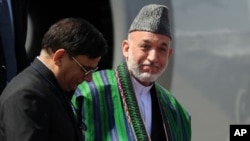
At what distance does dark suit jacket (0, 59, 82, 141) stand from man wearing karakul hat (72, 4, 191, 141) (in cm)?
55

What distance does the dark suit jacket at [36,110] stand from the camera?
7.30 feet

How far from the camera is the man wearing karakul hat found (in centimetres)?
294

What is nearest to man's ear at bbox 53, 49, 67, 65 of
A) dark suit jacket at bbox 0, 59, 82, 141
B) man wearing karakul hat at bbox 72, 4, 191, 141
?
dark suit jacket at bbox 0, 59, 82, 141

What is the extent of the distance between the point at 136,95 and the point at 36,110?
2.62 ft

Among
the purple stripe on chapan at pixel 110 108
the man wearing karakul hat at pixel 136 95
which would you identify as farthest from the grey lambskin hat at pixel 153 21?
the purple stripe on chapan at pixel 110 108

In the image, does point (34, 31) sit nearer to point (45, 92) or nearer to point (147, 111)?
point (147, 111)

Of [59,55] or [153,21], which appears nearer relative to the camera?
[59,55]

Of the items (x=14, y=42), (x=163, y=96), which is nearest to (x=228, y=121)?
(x=163, y=96)

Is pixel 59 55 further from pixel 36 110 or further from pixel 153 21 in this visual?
pixel 153 21

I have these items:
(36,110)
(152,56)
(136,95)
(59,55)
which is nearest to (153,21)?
(152,56)

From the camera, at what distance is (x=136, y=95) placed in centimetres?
300

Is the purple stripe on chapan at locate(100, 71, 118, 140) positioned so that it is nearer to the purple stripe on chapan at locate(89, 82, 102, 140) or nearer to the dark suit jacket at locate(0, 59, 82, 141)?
the purple stripe on chapan at locate(89, 82, 102, 140)

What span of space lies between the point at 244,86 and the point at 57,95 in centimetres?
184

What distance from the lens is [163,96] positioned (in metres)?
3.10
